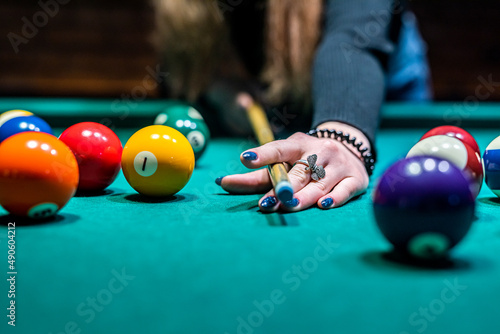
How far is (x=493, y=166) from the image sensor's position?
156 cm

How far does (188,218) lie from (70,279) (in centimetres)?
46

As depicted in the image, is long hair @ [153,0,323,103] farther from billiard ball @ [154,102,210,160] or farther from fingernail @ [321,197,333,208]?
fingernail @ [321,197,333,208]

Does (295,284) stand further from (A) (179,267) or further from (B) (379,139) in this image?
(B) (379,139)

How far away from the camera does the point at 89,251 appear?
3.40ft

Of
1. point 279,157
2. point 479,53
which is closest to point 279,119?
point 279,157

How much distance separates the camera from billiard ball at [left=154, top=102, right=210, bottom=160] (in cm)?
234

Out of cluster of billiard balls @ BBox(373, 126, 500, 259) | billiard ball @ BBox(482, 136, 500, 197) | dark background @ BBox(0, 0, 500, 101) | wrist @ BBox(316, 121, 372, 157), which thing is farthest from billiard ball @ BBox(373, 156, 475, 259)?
dark background @ BBox(0, 0, 500, 101)

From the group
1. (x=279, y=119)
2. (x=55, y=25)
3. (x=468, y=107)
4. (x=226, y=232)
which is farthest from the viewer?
(x=55, y=25)

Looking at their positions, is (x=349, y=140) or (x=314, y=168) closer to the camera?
(x=314, y=168)

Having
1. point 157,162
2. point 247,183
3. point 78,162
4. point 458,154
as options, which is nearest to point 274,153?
point 247,183

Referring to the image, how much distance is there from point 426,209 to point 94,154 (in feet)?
3.51

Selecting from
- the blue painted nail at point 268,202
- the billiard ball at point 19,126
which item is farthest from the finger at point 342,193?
the billiard ball at point 19,126

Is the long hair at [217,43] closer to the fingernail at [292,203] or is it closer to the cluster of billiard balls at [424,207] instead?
the fingernail at [292,203]

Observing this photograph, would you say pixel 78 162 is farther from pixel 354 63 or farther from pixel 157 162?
pixel 354 63
